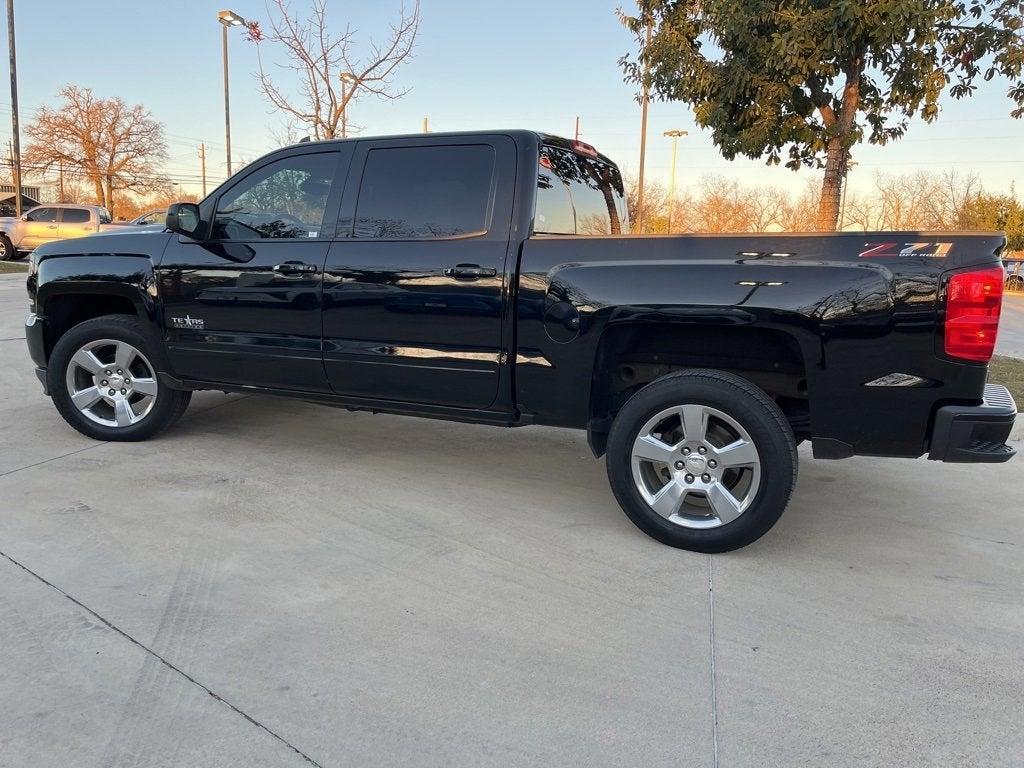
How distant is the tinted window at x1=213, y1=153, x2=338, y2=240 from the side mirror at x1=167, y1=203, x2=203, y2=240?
0.11 metres

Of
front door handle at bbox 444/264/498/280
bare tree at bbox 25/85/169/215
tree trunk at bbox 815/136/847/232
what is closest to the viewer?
front door handle at bbox 444/264/498/280

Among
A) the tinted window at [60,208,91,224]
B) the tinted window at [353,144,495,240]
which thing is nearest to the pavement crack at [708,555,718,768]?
the tinted window at [353,144,495,240]

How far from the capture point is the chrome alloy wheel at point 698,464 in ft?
11.3

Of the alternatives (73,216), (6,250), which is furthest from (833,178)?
(6,250)

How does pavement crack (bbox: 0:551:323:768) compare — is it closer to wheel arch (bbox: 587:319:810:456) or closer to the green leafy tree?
wheel arch (bbox: 587:319:810:456)

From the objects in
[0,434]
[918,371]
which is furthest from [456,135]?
[0,434]

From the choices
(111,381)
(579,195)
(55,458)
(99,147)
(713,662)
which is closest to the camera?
(713,662)

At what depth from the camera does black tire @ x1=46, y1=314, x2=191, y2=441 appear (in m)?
4.85

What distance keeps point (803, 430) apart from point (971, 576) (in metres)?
0.94

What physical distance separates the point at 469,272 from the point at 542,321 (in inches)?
18.1

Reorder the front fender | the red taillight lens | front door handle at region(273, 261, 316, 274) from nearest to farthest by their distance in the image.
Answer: the red taillight lens, front door handle at region(273, 261, 316, 274), the front fender

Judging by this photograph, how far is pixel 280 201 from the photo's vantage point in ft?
14.9

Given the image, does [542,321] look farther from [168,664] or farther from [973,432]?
[168,664]

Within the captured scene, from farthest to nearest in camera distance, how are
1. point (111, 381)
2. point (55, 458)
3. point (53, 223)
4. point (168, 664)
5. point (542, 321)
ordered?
1. point (53, 223)
2. point (111, 381)
3. point (55, 458)
4. point (542, 321)
5. point (168, 664)
